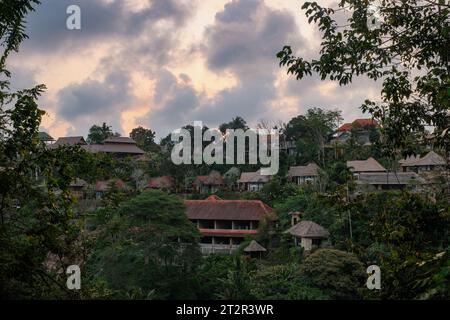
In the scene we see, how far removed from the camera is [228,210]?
2966 cm

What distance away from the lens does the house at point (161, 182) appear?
40.3m

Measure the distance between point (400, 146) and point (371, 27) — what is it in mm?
1430

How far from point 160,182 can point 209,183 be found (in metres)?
4.15

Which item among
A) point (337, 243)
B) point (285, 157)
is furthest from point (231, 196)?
point (337, 243)

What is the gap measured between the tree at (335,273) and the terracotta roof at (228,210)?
9.80 m

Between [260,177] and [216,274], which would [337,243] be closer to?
[216,274]

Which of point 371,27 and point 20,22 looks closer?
point 20,22

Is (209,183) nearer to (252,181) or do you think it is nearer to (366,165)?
(252,181)

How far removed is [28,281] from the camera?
4465 millimetres

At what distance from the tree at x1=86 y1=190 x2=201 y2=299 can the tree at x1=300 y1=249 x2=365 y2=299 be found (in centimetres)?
466

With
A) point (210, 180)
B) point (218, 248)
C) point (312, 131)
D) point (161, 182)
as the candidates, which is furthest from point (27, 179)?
point (312, 131)

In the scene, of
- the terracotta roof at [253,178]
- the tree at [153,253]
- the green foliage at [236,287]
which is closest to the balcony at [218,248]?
the tree at [153,253]

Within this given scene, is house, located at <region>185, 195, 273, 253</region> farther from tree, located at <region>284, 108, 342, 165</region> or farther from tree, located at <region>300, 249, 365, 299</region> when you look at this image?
tree, located at <region>284, 108, 342, 165</region>
